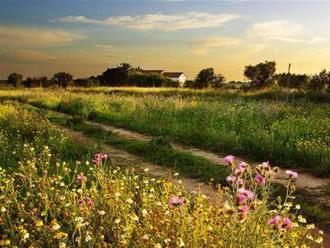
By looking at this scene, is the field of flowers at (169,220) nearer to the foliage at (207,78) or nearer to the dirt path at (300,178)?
the dirt path at (300,178)

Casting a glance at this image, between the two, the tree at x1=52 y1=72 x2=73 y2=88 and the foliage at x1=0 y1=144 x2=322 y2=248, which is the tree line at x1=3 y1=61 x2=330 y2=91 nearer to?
the tree at x1=52 y1=72 x2=73 y2=88

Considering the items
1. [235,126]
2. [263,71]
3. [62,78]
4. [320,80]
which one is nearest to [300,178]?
[235,126]

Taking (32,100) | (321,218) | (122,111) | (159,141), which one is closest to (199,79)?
(32,100)

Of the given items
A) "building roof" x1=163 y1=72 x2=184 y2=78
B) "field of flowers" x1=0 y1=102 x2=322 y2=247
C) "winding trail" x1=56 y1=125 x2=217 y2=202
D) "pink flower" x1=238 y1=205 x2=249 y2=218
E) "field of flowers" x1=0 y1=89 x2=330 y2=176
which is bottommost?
"building roof" x1=163 y1=72 x2=184 y2=78

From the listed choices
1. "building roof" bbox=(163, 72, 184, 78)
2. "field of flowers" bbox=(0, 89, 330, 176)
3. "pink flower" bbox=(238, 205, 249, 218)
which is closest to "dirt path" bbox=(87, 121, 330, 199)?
"field of flowers" bbox=(0, 89, 330, 176)

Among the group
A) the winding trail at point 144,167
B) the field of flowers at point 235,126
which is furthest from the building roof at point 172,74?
the winding trail at point 144,167

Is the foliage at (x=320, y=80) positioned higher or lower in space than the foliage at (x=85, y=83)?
higher

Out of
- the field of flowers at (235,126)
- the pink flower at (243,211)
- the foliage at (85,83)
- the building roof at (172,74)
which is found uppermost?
the pink flower at (243,211)

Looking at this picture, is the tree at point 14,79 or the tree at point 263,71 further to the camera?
the tree at point 14,79

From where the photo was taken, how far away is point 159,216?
209 inches

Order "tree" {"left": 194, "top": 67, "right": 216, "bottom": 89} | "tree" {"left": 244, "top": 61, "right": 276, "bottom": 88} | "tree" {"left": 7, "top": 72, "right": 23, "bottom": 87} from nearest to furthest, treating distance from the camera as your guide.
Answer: "tree" {"left": 244, "top": 61, "right": 276, "bottom": 88}
"tree" {"left": 194, "top": 67, "right": 216, "bottom": 89}
"tree" {"left": 7, "top": 72, "right": 23, "bottom": 87}

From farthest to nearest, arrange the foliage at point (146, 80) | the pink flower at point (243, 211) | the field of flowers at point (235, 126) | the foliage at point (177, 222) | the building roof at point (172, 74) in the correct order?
1. the building roof at point (172, 74)
2. the foliage at point (146, 80)
3. the field of flowers at point (235, 126)
4. the foliage at point (177, 222)
5. the pink flower at point (243, 211)

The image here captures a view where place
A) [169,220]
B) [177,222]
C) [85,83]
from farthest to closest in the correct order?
1. [85,83]
2. [169,220]
3. [177,222]

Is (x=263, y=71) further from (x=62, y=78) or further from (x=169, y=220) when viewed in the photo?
(x=169, y=220)
